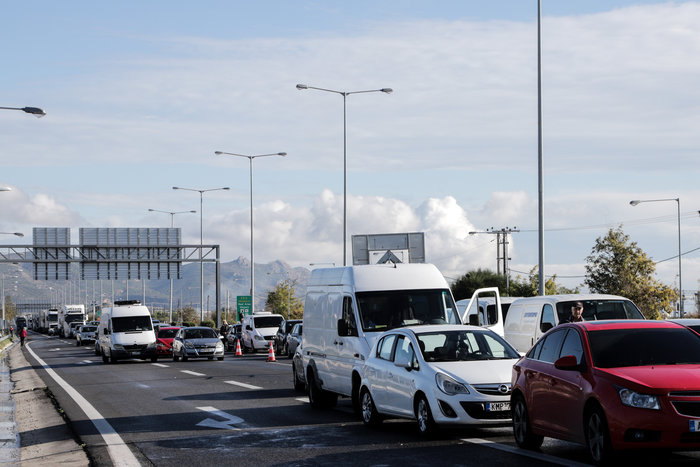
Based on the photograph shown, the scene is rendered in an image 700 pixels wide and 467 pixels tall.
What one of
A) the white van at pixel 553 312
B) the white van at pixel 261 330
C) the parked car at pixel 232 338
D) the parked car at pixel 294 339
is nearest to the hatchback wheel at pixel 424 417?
the white van at pixel 553 312

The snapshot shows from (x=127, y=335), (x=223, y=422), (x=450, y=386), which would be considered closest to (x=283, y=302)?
(x=127, y=335)

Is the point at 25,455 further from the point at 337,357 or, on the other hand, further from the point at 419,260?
the point at 419,260

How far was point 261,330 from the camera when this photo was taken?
50812 mm

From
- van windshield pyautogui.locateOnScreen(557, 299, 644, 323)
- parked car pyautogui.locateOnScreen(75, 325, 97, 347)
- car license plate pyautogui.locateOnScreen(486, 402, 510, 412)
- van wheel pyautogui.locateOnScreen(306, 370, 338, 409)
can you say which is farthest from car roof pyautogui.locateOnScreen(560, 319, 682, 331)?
parked car pyautogui.locateOnScreen(75, 325, 97, 347)

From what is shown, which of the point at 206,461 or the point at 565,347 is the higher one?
the point at 565,347

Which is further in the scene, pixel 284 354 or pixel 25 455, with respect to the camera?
pixel 284 354

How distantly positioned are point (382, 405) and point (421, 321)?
3.34m

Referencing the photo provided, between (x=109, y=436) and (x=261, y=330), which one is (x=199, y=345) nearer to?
(x=261, y=330)

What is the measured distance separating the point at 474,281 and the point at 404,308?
84.3 m

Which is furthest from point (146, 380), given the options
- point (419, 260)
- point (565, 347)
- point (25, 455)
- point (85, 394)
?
point (565, 347)

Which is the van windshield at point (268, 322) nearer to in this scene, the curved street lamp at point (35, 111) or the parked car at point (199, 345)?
the parked car at point (199, 345)

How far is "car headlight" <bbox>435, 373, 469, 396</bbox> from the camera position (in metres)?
13.7

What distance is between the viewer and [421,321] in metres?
18.4

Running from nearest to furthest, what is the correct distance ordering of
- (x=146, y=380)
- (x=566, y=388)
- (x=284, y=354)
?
(x=566, y=388), (x=146, y=380), (x=284, y=354)
